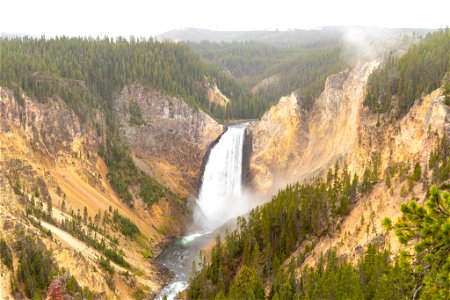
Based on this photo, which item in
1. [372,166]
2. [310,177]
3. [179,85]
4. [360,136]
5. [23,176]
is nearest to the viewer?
[372,166]

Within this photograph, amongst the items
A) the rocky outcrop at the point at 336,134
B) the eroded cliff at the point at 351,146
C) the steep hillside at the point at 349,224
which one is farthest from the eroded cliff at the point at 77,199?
Result: the eroded cliff at the point at 351,146

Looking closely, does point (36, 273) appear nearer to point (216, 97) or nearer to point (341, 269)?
point (341, 269)

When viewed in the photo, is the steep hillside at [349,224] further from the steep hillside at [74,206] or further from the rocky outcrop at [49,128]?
the rocky outcrop at [49,128]

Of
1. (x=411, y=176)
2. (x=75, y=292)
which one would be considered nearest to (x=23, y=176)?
(x=75, y=292)

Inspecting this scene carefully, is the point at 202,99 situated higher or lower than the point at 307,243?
higher

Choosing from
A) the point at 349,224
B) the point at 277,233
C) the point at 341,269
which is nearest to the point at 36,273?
the point at 277,233

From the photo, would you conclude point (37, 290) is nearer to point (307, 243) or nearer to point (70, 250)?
point (70, 250)
